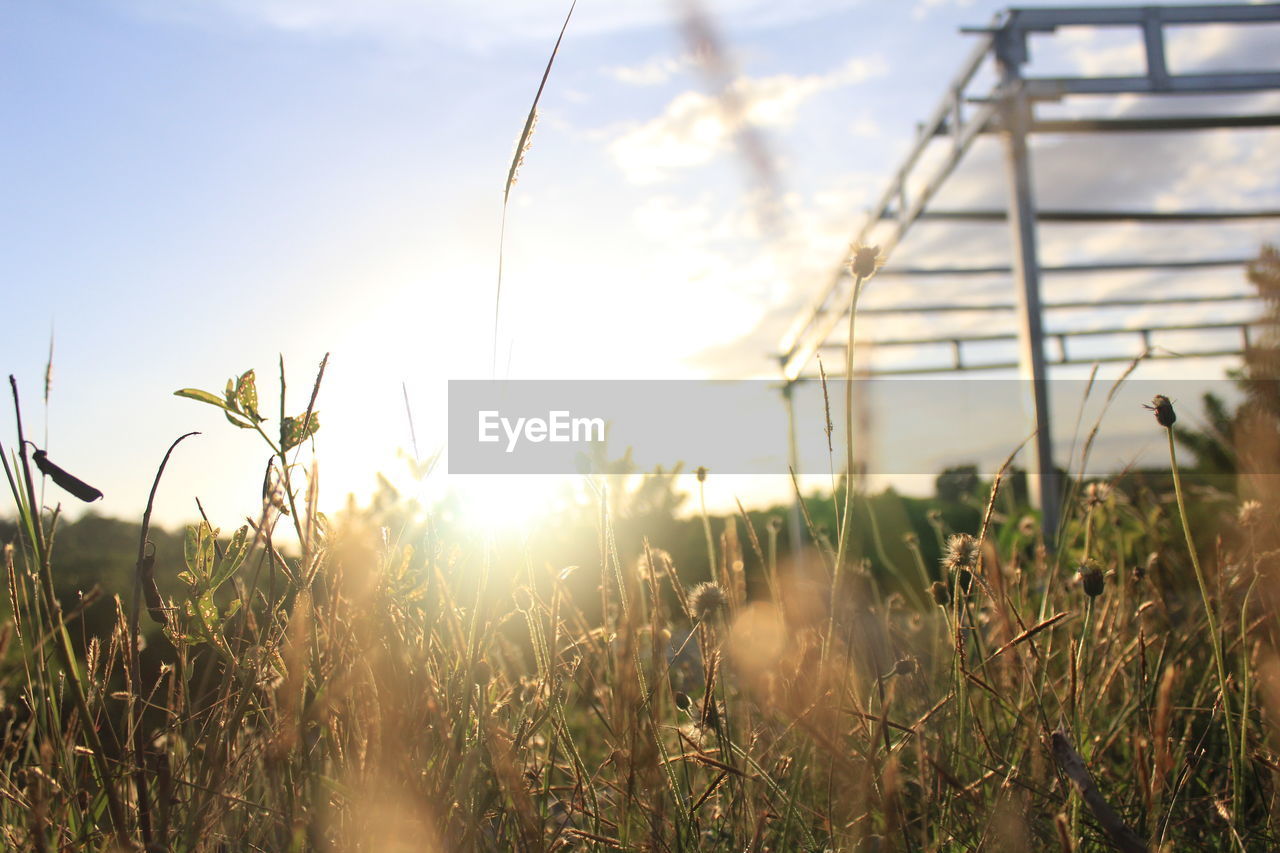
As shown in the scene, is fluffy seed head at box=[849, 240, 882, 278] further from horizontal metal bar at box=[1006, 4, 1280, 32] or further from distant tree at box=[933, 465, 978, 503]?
distant tree at box=[933, 465, 978, 503]

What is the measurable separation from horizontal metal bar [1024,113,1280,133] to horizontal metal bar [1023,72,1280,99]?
24 cm

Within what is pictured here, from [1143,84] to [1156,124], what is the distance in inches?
39.2

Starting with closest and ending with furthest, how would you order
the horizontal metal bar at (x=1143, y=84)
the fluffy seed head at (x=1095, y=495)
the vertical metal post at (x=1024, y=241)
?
the fluffy seed head at (x=1095, y=495) → the vertical metal post at (x=1024, y=241) → the horizontal metal bar at (x=1143, y=84)

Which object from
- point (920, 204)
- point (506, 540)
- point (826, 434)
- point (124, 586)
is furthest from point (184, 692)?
point (920, 204)

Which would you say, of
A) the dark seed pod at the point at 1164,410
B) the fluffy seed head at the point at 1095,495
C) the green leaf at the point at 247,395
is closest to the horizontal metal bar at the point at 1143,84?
the fluffy seed head at the point at 1095,495

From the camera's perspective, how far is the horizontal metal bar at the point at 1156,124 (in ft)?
17.4

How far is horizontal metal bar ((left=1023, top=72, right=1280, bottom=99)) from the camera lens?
16.4 ft

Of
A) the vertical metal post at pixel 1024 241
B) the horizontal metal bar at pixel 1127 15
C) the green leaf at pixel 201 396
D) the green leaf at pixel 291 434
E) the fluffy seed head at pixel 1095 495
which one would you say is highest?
the horizontal metal bar at pixel 1127 15

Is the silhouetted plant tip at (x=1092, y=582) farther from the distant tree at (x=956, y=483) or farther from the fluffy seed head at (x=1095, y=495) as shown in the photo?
the distant tree at (x=956, y=483)

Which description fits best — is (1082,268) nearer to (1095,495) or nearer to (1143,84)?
(1143,84)

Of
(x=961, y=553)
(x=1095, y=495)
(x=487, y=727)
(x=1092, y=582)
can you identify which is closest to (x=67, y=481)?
(x=487, y=727)

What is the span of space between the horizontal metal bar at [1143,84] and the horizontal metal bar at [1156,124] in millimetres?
238

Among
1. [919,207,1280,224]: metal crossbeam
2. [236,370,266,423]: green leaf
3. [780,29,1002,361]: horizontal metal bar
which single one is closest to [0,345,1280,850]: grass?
[236,370,266,423]: green leaf

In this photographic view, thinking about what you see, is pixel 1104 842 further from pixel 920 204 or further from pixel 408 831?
pixel 920 204
